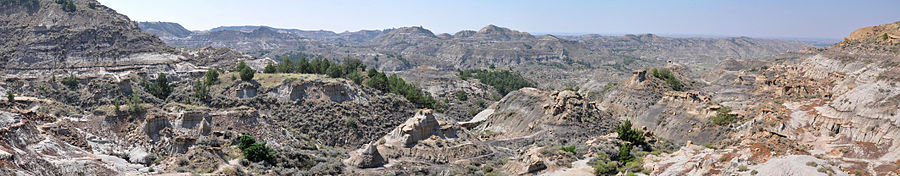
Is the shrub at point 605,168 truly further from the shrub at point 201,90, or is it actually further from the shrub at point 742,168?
the shrub at point 201,90

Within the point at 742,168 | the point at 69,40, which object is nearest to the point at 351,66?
the point at 69,40

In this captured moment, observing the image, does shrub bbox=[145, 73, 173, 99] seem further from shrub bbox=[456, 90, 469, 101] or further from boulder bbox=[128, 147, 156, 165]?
shrub bbox=[456, 90, 469, 101]

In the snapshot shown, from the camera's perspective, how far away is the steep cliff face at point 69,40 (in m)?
67.4

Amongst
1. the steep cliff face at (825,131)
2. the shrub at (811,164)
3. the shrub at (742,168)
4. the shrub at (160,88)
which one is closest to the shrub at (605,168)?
the steep cliff face at (825,131)

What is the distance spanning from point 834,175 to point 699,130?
2872cm

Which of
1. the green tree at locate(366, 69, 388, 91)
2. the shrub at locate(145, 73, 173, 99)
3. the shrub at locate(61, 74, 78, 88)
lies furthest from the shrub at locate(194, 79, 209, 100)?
the green tree at locate(366, 69, 388, 91)

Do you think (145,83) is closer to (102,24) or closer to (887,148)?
(102,24)

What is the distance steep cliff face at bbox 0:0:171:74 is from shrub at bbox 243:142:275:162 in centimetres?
4695

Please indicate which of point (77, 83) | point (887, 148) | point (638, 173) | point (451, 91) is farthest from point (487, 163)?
point (451, 91)

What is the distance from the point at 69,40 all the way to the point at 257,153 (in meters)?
56.1

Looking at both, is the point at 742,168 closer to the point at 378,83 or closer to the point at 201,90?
the point at 378,83

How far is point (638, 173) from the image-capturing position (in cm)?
3428

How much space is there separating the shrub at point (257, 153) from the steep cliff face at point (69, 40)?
46952mm

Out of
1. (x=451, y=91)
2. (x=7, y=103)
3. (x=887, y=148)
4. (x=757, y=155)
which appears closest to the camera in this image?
(x=757, y=155)
